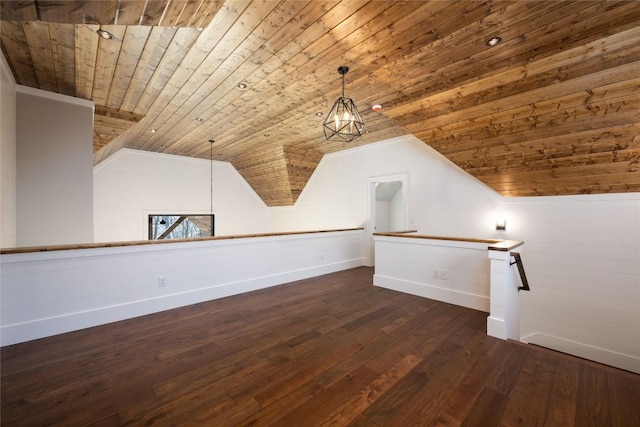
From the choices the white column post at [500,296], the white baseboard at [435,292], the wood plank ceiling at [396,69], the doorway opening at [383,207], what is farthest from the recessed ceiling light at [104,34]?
the doorway opening at [383,207]

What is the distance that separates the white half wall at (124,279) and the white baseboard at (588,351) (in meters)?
4.02

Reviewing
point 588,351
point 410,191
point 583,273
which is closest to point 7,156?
point 410,191

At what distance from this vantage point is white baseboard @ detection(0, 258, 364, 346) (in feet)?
8.25

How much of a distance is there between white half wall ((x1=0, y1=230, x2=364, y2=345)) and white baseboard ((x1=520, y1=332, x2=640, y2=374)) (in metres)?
4.02

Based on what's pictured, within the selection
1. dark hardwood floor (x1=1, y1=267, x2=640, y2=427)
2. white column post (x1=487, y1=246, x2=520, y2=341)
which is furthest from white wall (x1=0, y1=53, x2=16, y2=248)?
white column post (x1=487, y1=246, x2=520, y2=341)

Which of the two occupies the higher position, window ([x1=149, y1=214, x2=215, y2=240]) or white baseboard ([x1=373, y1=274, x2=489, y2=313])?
window ([x1=149, y1=214, x2=215, y2=240])

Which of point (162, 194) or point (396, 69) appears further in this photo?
point (162, 194)

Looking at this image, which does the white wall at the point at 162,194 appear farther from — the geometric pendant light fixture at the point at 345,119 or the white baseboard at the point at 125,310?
the geometric pendant light fixture at the point at 345,119

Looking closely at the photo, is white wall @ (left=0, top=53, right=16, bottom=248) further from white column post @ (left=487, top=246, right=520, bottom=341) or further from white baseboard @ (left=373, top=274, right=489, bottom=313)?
white column post @ (left=487, top=246, right=520, bottom=341)

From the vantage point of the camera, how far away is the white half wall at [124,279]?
2.52 metres

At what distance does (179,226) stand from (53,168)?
5.96 m

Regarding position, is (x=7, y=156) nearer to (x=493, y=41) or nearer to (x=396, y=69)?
(x=396, y=69)

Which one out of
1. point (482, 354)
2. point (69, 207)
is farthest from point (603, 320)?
point (69, 207)

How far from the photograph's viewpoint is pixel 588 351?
3828mm
